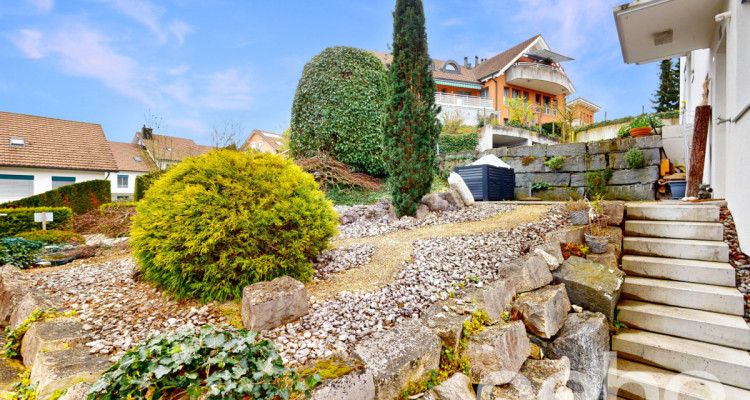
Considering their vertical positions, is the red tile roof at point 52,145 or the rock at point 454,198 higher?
the red tile roof at point 52,145

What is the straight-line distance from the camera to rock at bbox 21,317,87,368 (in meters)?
1.96

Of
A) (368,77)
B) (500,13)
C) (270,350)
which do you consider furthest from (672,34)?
(270,350)

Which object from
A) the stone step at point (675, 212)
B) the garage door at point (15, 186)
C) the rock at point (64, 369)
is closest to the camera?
the rock at point (64, 369)

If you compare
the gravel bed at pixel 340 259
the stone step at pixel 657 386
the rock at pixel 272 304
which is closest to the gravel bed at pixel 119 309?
the rock at pixel 272 304

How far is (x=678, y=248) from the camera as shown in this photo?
3834mm

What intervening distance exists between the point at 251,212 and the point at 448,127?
16.9 meters

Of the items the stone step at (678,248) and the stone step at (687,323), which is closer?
the stone step at (687,323)

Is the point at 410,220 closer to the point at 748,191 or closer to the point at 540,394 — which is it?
the point at 540,394

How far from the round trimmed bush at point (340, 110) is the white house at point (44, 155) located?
13.8 meters

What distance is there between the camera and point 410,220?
18.2 feet

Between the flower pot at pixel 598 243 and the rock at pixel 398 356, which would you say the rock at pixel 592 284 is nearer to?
the flower pot at pixel 598 243

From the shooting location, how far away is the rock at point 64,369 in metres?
1.57

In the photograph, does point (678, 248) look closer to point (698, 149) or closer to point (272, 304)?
point (698, 149)

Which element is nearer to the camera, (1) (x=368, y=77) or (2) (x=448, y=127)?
(1) (x=368, y=77)
